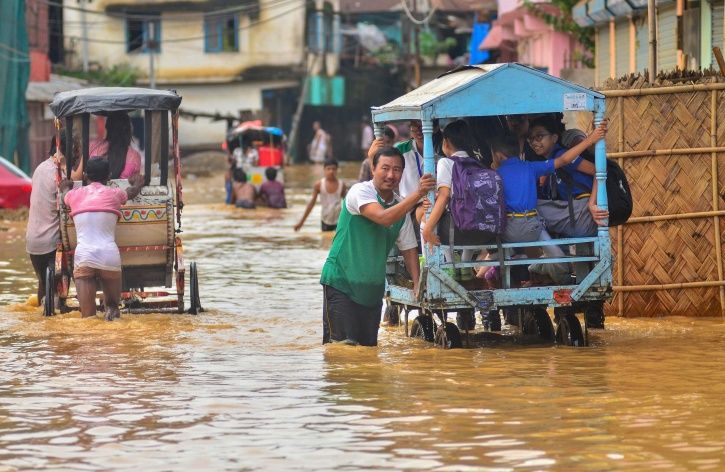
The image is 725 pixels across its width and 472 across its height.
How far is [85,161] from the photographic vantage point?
13.3 m

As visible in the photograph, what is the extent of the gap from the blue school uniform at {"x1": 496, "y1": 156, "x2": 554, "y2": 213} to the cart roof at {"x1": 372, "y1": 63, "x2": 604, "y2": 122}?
38 cm

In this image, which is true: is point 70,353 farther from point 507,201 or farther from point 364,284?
point 507,201

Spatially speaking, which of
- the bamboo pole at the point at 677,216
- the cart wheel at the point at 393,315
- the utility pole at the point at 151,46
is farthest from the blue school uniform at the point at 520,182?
the utility pole at the point at 151,46

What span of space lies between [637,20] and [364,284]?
47.1 ft

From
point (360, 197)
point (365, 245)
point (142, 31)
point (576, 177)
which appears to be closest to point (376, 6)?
point (142, 31)

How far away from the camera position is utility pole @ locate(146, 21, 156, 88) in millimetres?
49984

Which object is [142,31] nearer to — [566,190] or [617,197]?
[566,190]

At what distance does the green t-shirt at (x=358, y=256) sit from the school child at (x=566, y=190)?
1.27 meters

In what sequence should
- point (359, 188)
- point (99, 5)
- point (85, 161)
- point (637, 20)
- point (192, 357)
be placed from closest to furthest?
point (359, 188) → point (192, 357) → point (85, 161) → point (637, 20) → point (99, 5)

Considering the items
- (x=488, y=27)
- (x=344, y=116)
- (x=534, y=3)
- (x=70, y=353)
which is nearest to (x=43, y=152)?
(x=534, y=3)

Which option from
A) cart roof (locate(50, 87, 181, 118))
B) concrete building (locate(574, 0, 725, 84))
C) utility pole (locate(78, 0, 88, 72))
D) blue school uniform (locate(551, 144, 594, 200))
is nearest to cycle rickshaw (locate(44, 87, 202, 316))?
cart roof (locate(50, 87, 181, 118))

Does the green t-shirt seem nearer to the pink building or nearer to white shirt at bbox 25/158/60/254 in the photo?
white shirt at bbox 25/158/60/254

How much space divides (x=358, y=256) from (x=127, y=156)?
4.06 meters

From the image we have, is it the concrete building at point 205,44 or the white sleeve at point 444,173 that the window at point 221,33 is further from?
the white sleeve at point 444,173
